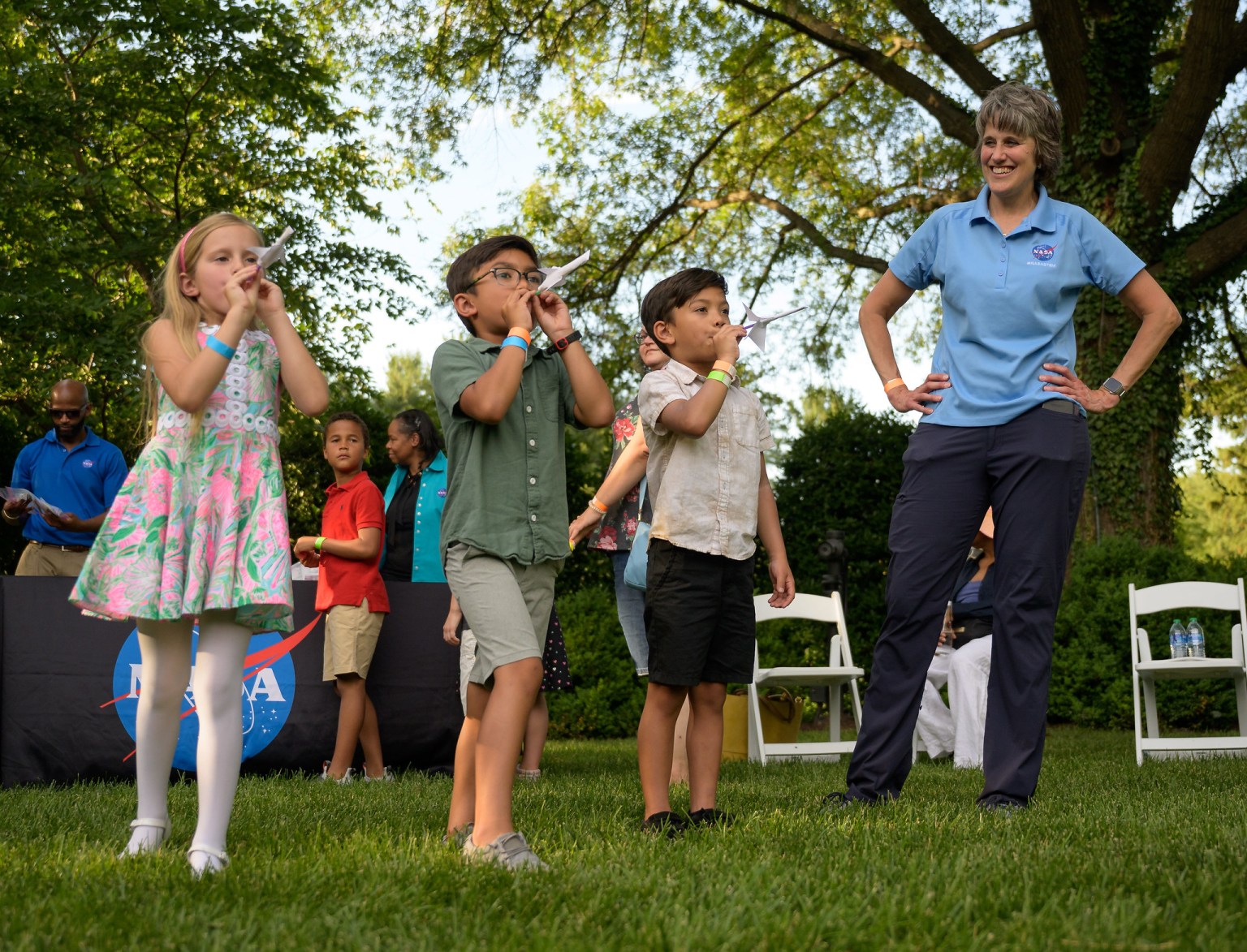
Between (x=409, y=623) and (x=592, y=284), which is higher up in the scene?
(x=592, y=284)

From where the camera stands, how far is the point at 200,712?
3.04 meters

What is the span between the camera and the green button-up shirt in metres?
3.20

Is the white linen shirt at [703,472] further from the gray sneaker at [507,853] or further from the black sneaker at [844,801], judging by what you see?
the gray sneaker at [507,853]

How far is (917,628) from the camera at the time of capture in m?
4.12

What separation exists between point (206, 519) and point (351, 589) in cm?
315

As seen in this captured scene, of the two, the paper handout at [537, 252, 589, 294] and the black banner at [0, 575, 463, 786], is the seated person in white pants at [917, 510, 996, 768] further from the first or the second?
the paper handout at [537, 252, 589, 294]

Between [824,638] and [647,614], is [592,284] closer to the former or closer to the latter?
[824,638]

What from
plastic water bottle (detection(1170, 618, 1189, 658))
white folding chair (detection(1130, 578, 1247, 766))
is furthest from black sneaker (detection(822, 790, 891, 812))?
plastic water bottle (detection(1170, 618, 1189, 658))

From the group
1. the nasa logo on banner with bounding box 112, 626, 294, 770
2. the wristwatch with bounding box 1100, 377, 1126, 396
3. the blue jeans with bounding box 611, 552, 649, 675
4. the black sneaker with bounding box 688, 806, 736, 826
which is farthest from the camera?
the nasa logo on banner with bounding box 112, 626, 294, 770

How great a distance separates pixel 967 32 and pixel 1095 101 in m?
3.92

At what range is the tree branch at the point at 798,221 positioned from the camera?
15219mm

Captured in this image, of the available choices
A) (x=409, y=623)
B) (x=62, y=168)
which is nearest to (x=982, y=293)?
(x=409, y=623)

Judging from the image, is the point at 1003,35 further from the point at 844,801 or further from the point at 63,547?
the point at 844,801

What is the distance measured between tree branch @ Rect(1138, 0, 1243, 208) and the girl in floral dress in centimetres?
1051
